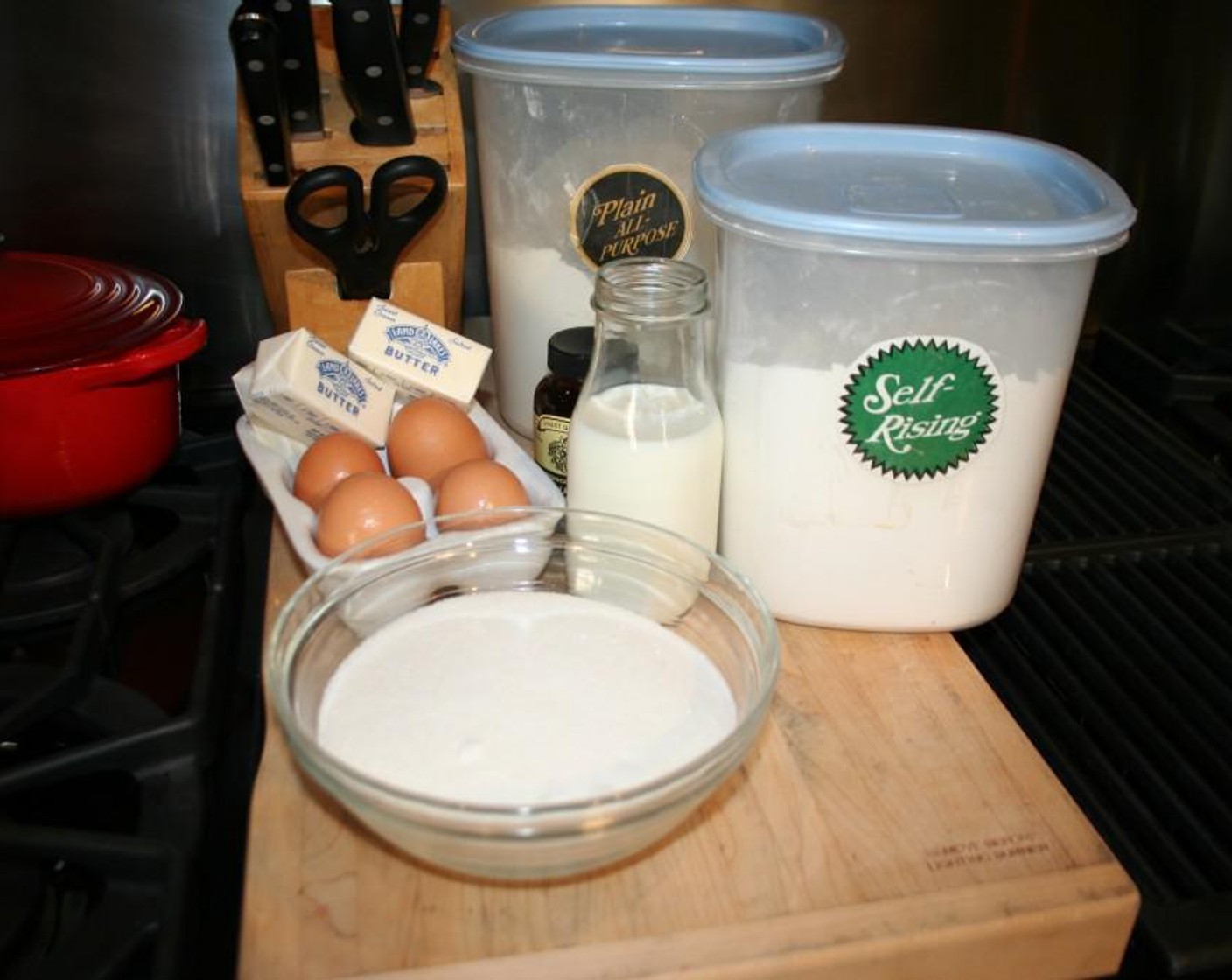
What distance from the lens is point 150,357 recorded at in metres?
0.81

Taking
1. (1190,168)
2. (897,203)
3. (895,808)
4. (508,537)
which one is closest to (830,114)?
(1190,168)

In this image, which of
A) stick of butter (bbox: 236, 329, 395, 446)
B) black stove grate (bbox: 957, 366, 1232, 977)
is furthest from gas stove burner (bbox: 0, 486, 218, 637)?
black stove grate (bbox: 957, 366, 1232, 977)

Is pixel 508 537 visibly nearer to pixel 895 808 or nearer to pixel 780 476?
pixel 780 476

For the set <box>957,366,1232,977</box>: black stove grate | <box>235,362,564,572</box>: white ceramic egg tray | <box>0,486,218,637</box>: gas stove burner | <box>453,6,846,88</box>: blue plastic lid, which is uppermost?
<box>453,6,846,88</box>: blue plastic lid

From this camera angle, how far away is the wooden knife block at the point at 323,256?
87 centimetres

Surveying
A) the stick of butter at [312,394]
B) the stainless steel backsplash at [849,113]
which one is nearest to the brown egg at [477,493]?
the stick of butter at [312,394]

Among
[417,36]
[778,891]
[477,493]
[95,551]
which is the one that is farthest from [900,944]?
[417,36]

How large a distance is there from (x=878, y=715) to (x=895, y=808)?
0.24ft

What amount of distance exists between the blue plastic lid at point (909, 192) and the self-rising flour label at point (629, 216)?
106 millimetres

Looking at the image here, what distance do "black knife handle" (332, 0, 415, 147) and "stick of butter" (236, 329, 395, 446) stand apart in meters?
0.17

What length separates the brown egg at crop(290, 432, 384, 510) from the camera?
77 cm

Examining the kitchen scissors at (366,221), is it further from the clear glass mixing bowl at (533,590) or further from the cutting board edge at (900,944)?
the cutting board edge at (900,944)

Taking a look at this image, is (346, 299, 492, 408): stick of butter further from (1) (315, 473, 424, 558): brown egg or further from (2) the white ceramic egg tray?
(1) (315, 473, 424, 558): brown egg

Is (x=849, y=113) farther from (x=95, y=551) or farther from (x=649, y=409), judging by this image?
(x=95, y=551)
